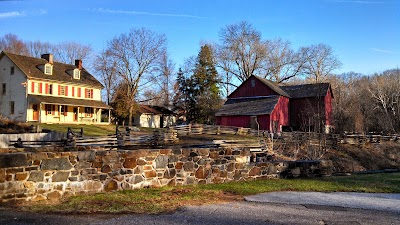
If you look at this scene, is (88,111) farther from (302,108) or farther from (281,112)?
(302,108)

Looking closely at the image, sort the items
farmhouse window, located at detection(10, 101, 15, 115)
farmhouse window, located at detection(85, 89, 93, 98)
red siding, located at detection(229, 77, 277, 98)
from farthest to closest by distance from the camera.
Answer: farmhouse window, located at detection(85, 89, 93, 98)
red siding, located at detection(229, 77, 277, 98)
farmhouse window, located at detection(10, 101, 15, 115)

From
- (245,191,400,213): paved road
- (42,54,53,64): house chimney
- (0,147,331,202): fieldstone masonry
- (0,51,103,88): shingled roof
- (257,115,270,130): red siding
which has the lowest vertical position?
(245,191,400,213): paved road

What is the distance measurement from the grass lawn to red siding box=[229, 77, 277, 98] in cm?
3338

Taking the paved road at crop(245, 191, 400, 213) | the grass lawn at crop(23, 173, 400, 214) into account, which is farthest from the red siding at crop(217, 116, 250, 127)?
the paved road at crop(245, 191, 400, 213)

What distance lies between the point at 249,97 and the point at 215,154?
1428 inches

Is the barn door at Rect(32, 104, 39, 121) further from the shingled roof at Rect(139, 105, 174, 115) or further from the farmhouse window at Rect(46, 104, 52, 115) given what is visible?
the shingled roof at Rect(139, 105, 174, 115)

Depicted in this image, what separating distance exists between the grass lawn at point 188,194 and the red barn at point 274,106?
2977 centimetres

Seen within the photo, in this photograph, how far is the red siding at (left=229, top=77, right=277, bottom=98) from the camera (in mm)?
43625

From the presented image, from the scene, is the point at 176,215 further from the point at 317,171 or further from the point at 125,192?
the point at 317,171

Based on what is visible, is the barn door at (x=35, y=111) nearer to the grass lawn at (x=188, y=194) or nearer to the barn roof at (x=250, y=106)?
the barn roof at (x=250, y=106)

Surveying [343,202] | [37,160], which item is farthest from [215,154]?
[37,160]

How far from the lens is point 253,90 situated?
45062mm

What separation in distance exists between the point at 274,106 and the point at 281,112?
2.38 metres

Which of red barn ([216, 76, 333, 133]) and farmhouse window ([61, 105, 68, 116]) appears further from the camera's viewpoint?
farmhouse window ([61, 105, 68, 116])
